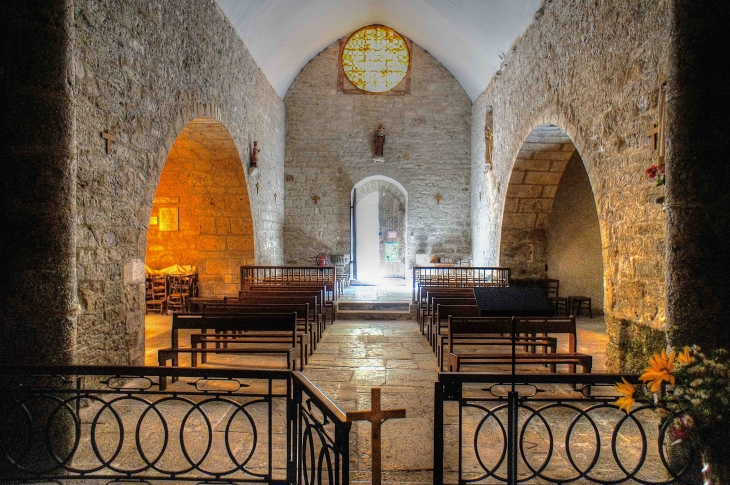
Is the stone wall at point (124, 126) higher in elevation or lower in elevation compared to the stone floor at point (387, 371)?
higher

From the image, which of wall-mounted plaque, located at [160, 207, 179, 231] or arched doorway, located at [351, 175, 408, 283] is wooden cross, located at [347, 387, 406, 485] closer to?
wall-mounted plaque, located at [160, 207, 179, 231]

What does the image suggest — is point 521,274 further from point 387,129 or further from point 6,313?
point 6,313

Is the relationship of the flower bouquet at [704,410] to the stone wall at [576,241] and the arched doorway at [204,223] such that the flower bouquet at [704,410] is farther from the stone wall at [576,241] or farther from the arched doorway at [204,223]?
the stone wall at [576,241]

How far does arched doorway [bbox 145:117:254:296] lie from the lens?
9.51 m

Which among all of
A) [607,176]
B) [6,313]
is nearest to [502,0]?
[607,176]

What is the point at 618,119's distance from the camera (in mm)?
5293

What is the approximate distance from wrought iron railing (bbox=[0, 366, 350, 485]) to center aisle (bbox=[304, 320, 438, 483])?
1.28 ft

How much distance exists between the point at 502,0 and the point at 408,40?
5.30 m

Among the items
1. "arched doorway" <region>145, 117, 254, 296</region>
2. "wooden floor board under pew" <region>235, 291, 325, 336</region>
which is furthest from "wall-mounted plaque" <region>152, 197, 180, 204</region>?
"wooden floor board under pew" <region>235, 291, 325, 336</region>

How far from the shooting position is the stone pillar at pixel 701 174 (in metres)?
2.90

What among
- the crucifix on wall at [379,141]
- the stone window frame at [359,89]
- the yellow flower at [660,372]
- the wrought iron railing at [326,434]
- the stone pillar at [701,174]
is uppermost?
the stone window frame at [359,89]

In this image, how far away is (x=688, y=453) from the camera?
2.80m

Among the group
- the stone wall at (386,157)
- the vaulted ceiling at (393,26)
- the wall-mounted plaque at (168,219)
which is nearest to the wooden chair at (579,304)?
the stone wall at (386,157)

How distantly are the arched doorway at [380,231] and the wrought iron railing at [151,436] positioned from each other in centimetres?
1289
